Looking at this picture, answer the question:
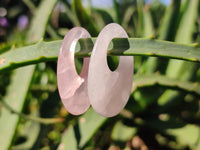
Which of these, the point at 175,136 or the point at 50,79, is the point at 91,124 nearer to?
the point at 175,136

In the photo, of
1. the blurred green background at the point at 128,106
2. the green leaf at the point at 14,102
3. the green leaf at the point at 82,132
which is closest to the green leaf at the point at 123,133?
the blurred green background at the point at 128,106

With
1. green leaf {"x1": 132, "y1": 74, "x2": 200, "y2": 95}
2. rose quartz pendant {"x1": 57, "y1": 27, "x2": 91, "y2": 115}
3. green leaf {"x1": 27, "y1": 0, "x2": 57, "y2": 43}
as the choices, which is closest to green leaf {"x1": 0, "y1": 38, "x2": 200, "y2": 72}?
rose quartz pendant {"x1": 57, "y1": 27, "x2": 91, "y2": 115}

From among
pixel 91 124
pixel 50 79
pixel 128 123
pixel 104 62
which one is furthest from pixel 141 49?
Answer: pixel 50 79

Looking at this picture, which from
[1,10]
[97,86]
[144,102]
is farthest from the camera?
[1,10]

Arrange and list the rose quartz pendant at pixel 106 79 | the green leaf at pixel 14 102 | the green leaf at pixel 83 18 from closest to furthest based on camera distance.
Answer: the rose quartz pendant at pixel 106 79 → the green leaf at pixel 14 102 → the green leaf at pixel 83 18

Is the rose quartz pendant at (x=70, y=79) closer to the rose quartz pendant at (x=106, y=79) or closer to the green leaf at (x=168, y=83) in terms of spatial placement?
the rose quartz pendant at (x=106, y=79)
